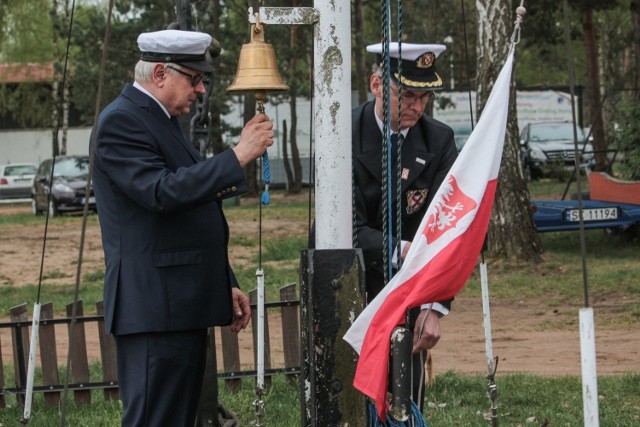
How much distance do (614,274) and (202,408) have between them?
9.16 meters

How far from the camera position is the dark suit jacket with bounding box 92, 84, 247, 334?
4246 mm

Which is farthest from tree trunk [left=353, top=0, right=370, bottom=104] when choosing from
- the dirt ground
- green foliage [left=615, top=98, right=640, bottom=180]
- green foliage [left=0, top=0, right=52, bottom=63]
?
the dirt ground

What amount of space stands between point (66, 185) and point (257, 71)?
25663 mm

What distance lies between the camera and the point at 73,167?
30.5 metres

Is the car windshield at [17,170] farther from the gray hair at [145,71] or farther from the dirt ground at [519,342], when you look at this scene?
the gray hair at [145,71]

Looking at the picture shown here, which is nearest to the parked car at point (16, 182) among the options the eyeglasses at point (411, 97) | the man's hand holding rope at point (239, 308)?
the man's hand holding rope at point (239, 308)

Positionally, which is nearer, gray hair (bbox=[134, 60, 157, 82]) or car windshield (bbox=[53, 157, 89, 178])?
gray hair (bbox=[134, 60, 157, 82])

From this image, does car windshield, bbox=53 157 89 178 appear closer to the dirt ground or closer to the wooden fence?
the dirt ground

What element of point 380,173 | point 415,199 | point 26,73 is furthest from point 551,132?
point 380,173

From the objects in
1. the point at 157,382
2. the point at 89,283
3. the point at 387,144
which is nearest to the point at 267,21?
the point at 387,144

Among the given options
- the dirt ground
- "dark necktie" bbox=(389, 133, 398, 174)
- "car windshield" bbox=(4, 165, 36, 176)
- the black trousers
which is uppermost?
"dark necktie" bbox=(389, 133, 398, 174)

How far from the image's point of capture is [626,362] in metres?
9.21

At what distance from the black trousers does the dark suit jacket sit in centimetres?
7

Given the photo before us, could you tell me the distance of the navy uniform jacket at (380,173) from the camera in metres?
4.90
